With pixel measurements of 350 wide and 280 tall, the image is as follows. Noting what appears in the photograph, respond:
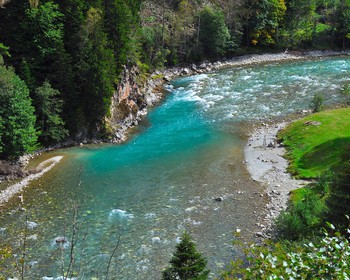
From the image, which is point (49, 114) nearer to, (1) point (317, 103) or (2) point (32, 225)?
(2) point (32, 225)

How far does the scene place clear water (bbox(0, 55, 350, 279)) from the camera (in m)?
29.9

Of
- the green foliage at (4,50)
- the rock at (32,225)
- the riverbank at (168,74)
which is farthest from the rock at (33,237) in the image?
the green foliage at (4,50)

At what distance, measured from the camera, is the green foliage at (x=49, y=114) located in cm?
4669

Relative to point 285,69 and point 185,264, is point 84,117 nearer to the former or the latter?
point 185,264

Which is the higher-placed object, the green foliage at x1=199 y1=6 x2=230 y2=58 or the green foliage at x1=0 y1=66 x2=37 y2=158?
the green foliage at x1=199 y1=6 x2=230 y2=58

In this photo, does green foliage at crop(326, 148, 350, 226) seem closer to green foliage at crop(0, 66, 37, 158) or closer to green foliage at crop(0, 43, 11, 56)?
green foliage at crop(0, 66, 37, 158)

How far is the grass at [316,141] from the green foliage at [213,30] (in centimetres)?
4584

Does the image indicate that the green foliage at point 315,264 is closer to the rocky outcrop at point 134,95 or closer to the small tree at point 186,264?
the small tree at point 186,264

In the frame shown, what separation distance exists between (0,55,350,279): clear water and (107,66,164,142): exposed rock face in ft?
6.80

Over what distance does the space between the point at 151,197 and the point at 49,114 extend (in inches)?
702

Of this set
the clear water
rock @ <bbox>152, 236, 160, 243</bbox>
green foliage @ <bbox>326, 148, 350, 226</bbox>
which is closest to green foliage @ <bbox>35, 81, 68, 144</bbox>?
the clear water

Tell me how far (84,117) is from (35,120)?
7.53 m

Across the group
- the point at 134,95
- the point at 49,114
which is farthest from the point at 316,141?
the point at 49,114

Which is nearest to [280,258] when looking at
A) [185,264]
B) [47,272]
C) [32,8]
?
[185,264]
